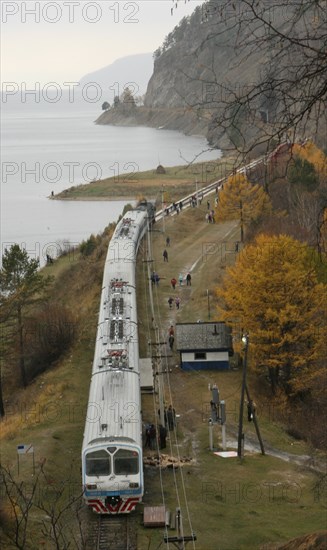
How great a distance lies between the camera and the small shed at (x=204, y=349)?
3978 cm

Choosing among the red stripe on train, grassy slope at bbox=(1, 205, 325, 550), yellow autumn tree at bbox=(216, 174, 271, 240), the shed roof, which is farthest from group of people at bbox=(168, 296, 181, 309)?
the red stripe on train

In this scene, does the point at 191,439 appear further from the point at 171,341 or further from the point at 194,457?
the point at 171,341

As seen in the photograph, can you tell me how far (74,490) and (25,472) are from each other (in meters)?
2.06

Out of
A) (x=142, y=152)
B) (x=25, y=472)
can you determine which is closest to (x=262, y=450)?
(x=25, y=472)

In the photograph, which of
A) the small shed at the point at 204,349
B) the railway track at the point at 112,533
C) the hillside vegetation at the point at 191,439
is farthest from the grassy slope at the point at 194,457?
the small shed at the point at 204,349

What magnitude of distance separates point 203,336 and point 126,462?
18.9 metres

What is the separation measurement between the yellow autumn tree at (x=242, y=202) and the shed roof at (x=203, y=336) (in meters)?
23.0

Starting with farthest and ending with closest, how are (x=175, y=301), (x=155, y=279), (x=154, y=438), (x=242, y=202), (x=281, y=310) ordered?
(x=242, y=202), (x=155, y=279), (x=175, y=301), (x=281, y=310), (x=154, y=438)

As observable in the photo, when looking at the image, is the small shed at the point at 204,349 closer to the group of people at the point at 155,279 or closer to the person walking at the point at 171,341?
the person walking at the point at 171,341

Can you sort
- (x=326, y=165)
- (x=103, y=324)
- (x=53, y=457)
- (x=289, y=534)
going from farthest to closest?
(x=326, y=165) < (x=103, y=324) < (x=53, y=457) < (x=289, y=534)

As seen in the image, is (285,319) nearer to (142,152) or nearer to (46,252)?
(46,252)

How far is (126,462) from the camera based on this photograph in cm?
2212

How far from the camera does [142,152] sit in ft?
561

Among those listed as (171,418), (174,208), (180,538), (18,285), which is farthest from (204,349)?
(174,208)
